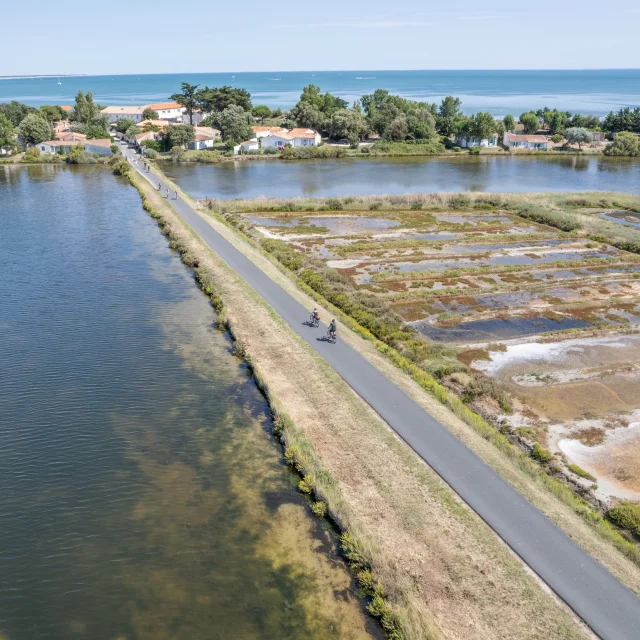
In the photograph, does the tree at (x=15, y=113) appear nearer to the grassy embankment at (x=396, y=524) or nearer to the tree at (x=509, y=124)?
the tree at (x=509, y=124)

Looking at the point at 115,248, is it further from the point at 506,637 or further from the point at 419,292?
the point at 506,637

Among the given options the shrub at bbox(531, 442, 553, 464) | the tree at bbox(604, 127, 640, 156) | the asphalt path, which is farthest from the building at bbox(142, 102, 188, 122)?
the shrub at bbox(531, 442, 553, 464)

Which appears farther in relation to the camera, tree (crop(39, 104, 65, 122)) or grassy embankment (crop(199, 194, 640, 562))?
tree (crop(39, 104, 65, 122))

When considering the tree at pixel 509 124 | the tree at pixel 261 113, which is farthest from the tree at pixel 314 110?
the tree at pixel 509 124

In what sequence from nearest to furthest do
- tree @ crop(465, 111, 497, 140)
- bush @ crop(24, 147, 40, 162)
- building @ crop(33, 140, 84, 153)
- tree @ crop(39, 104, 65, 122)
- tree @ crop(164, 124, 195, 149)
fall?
bush @ crop(24, 147, 40, 162)
building @ crop(33, 140, 84, 153)
tree @ crop(164, 124, 195, 149)
tree @ crop(465, 111, 497, 140)
tree @ crop(39, 104, 65, 122)

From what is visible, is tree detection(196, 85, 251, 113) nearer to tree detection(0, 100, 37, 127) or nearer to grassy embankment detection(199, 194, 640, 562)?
tree detection(0, 100, 37, 127)

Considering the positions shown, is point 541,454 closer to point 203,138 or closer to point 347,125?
point 203,138
